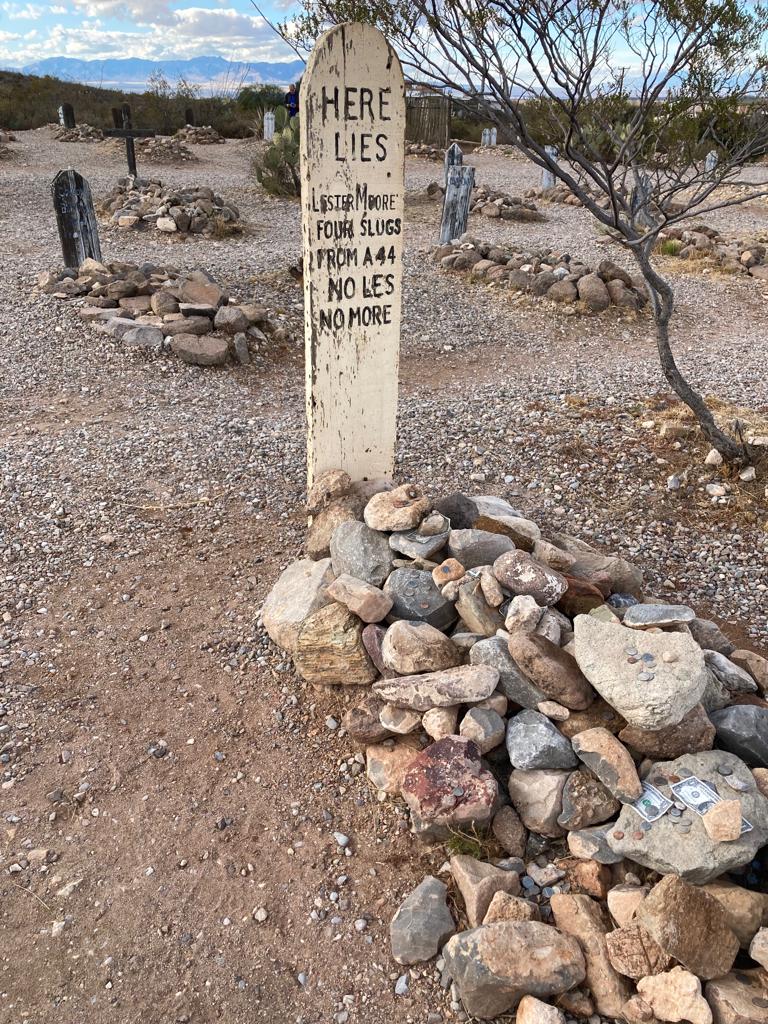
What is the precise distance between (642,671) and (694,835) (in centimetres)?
55

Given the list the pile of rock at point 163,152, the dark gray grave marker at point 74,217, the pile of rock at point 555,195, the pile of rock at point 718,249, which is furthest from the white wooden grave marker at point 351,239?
the pile of rock at point 163,152

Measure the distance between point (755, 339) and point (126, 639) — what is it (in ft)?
27.8

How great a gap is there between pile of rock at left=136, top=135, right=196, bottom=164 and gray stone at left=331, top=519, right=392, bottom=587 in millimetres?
20613

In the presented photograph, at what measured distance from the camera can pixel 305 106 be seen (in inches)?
130

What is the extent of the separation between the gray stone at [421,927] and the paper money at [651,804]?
0.71 meters

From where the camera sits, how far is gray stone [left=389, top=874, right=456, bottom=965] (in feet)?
7.73

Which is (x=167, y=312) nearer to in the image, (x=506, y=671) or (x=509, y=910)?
(x=506, y=671)

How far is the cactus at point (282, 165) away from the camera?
16.1 metres

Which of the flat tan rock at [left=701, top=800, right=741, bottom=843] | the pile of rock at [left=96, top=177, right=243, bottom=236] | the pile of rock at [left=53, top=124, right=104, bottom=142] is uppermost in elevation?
the pile of rock at [left=53, top=124, right=104, bottom=142]

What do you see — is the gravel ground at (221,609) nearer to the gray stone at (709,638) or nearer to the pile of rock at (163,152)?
the gray stone at (709,638)

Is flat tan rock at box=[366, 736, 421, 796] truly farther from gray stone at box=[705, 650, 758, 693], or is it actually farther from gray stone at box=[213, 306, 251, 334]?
gray stone at box=[213, 306, 251, 334]

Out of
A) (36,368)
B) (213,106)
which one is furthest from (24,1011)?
(213,106)

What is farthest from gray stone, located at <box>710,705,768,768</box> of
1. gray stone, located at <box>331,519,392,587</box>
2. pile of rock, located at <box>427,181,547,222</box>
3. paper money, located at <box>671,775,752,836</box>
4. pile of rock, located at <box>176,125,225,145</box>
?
pile of rock, located at <box>176,125,225,145</box>

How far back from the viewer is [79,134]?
23.0 meters
